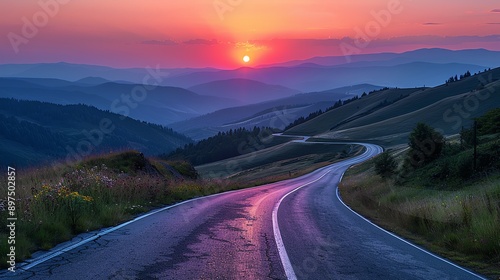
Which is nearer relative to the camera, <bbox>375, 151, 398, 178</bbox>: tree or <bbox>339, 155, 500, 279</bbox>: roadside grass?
<bbox>339, 155, 500, 279</bbox>: roadside grass

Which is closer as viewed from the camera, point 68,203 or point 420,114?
point 68,203

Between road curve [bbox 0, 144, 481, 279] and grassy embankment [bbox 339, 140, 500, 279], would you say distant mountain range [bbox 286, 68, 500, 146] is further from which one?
road curve [bbox 0, 144, 481, 279]

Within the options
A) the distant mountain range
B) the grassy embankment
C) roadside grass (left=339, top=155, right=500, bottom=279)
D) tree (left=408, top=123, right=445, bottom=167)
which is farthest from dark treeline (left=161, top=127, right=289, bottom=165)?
roadside grass (left=339, top=155, right=500, bottom=279)

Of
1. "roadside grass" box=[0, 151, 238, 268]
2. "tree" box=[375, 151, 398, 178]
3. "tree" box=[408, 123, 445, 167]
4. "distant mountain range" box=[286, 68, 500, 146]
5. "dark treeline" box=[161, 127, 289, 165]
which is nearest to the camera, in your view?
"roadside grass" box=[0, 151, 238, 268]

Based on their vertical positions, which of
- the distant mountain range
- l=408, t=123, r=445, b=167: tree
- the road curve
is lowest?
the road curve

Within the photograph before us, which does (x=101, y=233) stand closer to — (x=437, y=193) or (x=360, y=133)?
(x=437, y=193)

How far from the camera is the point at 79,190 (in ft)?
44.4

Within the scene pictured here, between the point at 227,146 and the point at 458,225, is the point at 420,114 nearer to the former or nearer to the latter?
the point at 227,146

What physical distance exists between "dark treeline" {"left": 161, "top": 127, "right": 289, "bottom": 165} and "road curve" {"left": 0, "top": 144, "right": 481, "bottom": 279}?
128 meters

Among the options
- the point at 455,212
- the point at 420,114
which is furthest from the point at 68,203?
the point at 420,114

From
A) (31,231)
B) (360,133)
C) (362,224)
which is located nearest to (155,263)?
(31,231)

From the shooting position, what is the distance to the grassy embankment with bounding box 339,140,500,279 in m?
9.74

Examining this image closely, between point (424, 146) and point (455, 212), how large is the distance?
1544cm

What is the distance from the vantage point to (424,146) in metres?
26.8
